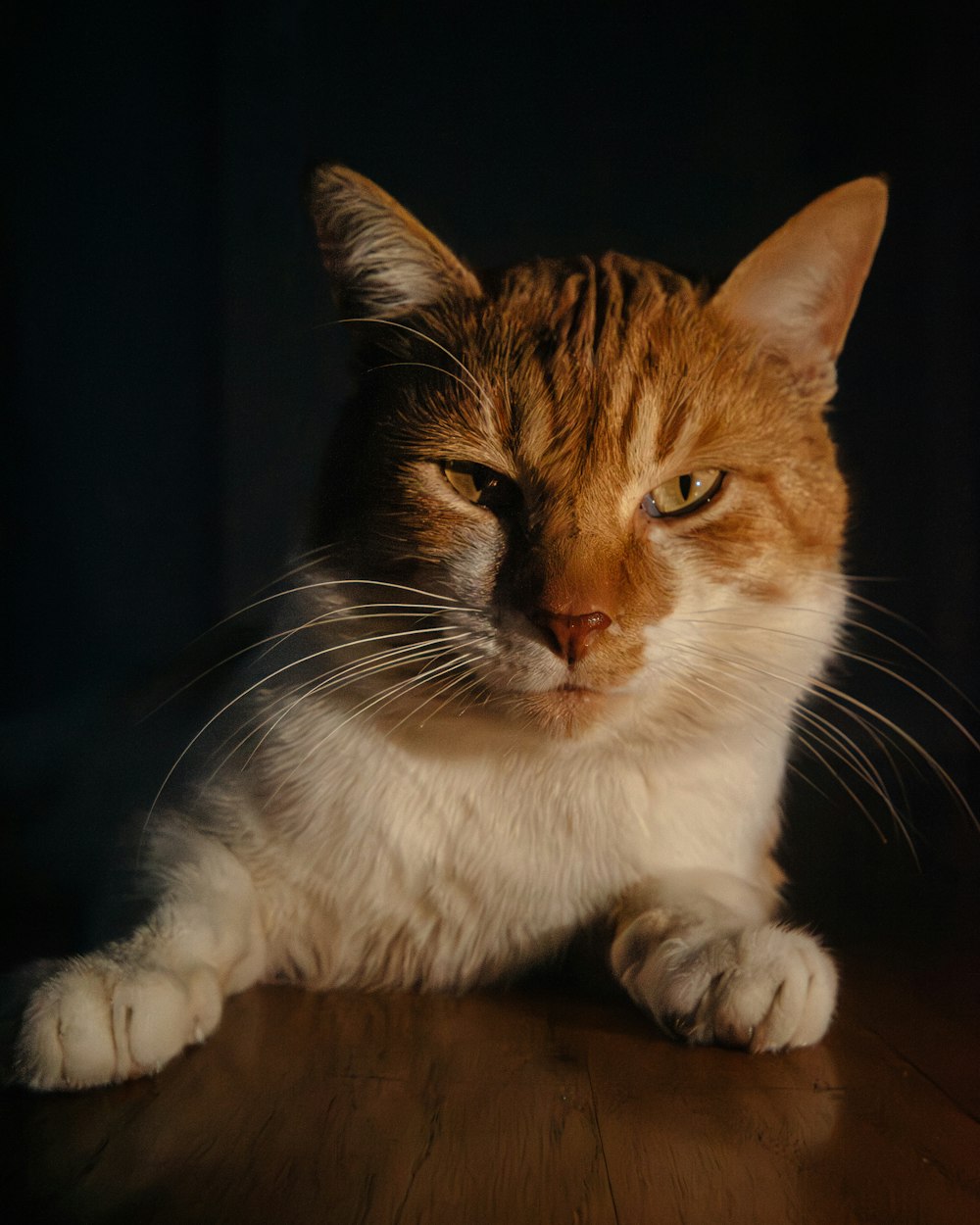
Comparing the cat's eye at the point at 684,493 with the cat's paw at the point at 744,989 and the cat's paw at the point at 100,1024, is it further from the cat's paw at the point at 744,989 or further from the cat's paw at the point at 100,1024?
the cat's paw at the point at 100,1024

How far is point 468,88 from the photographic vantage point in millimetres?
1730

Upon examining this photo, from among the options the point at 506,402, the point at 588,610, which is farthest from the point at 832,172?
the point at 588,610

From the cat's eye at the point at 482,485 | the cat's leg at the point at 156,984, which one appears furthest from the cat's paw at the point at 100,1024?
the cat's eye at the point at 482,485

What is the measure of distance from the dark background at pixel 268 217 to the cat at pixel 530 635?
22 cm

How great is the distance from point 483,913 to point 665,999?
0.94 ft

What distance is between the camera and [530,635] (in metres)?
1.24

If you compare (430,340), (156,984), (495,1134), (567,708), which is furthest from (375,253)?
(495,1134)

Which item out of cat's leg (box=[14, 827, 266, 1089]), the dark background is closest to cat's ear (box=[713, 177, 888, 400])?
the dark background

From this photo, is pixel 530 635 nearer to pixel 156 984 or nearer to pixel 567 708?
pixel 567 708

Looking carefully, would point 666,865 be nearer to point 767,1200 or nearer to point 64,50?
point 767,1200

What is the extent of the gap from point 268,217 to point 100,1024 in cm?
132

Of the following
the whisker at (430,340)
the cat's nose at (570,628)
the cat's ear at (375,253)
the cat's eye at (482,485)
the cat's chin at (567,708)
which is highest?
the cat's ear at (375,253)

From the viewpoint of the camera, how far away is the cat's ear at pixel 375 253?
1457 mm

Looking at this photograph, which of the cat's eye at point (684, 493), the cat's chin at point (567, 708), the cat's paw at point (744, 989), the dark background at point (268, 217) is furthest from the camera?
the dark background at point (268, 217)
